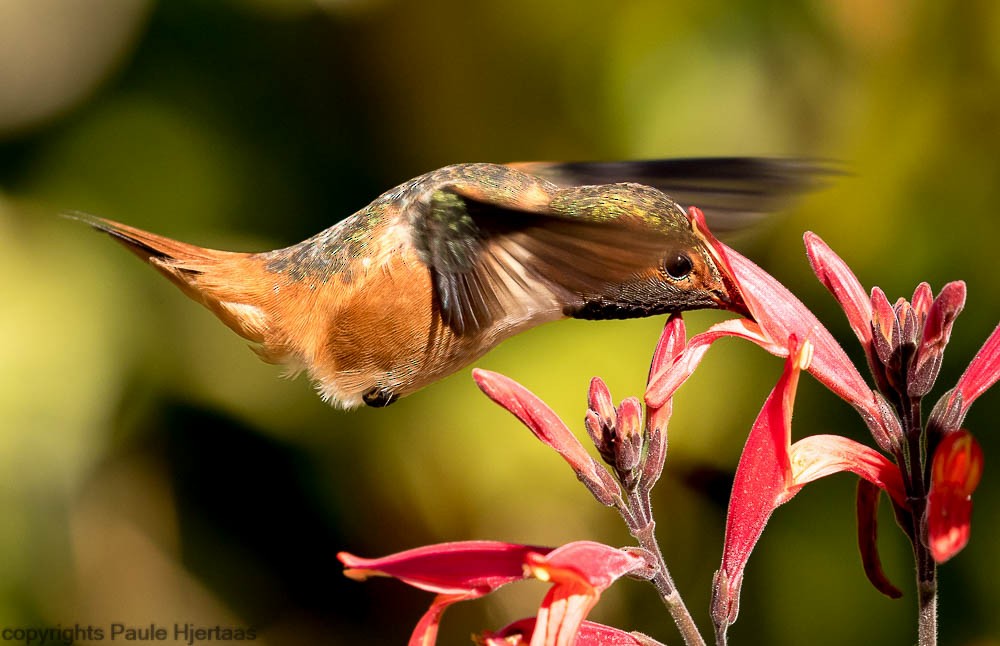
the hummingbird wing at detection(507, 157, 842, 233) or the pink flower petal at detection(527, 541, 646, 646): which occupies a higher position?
the hummingbird wing at detection(507, 157, 842, 233)

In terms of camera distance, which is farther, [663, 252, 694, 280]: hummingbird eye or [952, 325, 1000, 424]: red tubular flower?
[663, 252, 694, 280]: hummingbird eye

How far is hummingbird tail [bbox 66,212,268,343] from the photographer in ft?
5.99

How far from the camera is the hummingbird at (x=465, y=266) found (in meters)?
1.41

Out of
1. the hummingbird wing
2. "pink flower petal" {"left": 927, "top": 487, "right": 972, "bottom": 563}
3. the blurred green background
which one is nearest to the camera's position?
"pink flower petal" {"left": 927, "top": 487, "right": 972, "bottom": 563}

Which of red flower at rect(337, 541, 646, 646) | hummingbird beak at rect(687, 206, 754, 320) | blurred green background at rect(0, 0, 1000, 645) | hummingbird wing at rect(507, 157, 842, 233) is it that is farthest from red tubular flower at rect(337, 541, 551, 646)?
blurred green background at rect(0, 0, 1000, 645)

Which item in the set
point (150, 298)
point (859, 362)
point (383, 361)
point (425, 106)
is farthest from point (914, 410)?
point (150, 298)

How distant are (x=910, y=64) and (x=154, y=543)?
2.24m

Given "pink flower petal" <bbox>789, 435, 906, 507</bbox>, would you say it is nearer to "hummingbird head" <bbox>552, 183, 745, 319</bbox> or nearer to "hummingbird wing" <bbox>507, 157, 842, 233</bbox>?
"hummingbird head" <bbox>552, 183, 745, 319</bbox>

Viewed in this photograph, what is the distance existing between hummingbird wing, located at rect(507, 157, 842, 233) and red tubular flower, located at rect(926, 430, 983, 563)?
0.77m

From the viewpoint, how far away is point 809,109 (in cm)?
262

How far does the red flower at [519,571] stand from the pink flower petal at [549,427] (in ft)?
0.27

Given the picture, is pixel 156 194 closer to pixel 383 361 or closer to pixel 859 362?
pixel 383 361

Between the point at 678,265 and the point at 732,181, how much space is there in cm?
47

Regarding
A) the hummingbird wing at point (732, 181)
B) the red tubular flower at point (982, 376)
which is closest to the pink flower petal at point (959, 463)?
the red tubular flower at point (982, 376)
